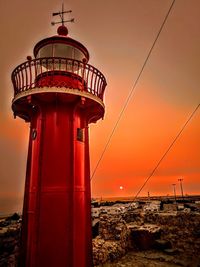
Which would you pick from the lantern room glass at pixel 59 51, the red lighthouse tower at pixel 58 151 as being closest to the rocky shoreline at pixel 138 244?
the red lighthouse tower at pixel 58 151

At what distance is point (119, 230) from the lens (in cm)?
772

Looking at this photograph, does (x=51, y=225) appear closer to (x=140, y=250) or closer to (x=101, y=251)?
(x=101, y=251)

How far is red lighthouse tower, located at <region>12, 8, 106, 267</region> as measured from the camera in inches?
176

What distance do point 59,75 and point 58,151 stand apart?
1.89m

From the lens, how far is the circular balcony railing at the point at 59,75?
4918 mm

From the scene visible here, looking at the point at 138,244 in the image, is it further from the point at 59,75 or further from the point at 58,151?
the point at 59,75

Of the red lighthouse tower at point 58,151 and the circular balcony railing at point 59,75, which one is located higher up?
the circular balcony railing at point 59,75

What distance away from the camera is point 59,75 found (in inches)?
201

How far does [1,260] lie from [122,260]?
389 centimetres

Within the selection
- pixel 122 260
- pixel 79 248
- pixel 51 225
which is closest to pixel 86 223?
pixel 79 248

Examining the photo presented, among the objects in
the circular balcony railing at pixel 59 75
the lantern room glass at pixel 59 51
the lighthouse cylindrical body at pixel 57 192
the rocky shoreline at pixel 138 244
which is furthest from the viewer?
the rocky shoreline at pixel 138 244

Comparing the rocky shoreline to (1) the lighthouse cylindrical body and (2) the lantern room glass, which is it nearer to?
(1) the lighthouse cylindrical body

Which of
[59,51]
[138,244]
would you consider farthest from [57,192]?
[138,244]

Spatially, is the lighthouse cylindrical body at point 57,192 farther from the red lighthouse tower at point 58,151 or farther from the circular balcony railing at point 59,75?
the circular balcony railing at point 59,75
